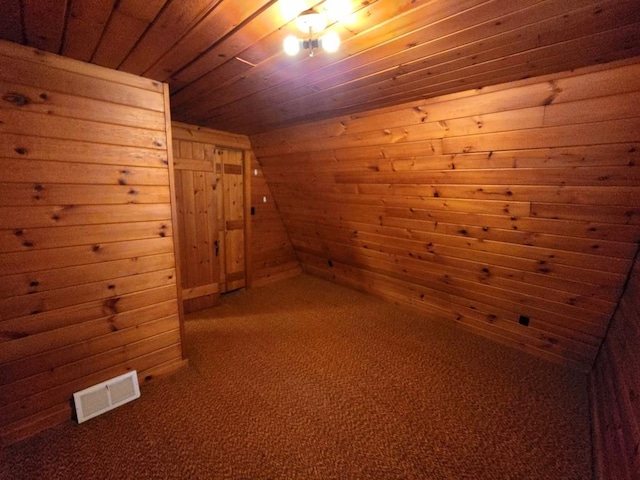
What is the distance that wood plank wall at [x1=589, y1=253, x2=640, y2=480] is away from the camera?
1.25m

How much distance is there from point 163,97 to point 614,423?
329cm

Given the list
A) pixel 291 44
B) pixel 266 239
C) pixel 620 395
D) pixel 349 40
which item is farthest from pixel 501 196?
pixel 266 239

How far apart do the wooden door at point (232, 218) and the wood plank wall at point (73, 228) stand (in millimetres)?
1662

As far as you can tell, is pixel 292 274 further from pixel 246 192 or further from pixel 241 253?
pixel 246 192

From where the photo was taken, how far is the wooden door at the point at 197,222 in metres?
3.20

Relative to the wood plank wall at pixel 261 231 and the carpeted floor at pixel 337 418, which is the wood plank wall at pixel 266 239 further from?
the carpeted floor at pixel 337 418

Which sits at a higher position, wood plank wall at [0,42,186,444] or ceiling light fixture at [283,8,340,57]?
ceiling light fixture at [283,8,340,57]

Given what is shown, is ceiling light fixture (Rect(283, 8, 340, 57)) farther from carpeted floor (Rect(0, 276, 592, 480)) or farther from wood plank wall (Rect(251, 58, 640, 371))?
carpeted floor (Rect(0, 276, 592, 480))

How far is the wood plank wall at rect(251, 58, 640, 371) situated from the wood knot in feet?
6.63

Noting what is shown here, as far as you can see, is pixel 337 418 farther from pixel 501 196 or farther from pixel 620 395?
pixel 501 196

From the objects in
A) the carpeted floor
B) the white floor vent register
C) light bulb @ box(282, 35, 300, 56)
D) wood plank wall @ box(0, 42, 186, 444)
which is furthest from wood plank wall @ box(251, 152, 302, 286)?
light bulb @ box(282, 35, 300, 56)

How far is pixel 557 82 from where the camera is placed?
1.54m

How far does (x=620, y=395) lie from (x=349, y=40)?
2328mm

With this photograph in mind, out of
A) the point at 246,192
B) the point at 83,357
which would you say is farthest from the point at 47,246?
the point at 246,192
